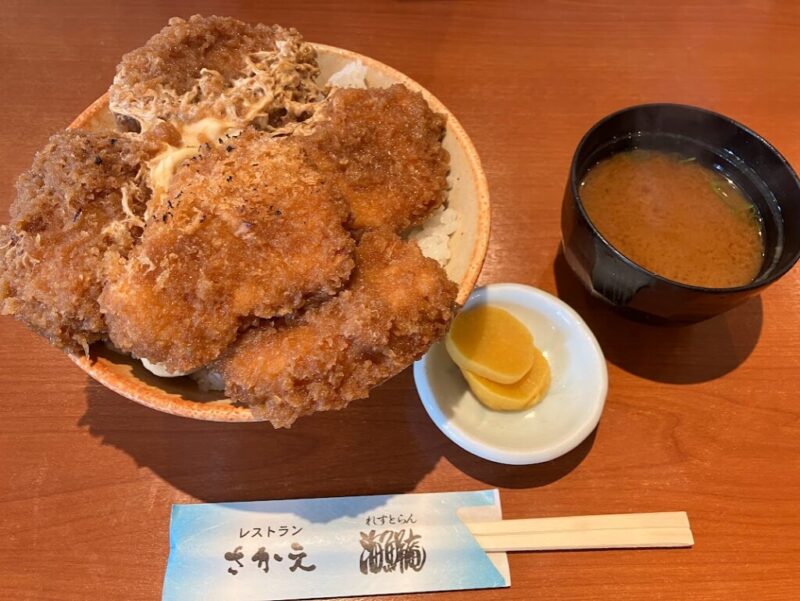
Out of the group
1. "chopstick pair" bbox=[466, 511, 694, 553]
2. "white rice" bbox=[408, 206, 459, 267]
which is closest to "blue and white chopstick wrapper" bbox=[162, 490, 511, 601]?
"chopstick pair" bbox=[466, 511, 694, 553]

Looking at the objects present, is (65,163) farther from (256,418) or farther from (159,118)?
(256,418)

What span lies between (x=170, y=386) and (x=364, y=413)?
530mm

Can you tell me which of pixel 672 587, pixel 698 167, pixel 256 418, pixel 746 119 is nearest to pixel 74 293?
pixel 256 418

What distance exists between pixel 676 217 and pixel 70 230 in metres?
1.59

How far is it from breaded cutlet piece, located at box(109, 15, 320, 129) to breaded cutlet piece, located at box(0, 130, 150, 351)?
0.51ft

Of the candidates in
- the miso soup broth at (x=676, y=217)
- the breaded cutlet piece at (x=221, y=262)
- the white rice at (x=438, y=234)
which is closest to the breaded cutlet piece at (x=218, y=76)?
the breaded cutlet piece at (x=221, y=262)

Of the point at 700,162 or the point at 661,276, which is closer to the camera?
the point at 661,276

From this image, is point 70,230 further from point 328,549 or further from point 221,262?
point 328,549

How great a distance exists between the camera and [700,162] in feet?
5.86

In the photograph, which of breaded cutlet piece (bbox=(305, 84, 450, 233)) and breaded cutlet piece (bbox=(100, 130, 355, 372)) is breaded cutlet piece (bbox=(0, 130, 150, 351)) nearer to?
breaded cutlet piece (bbox=(100, 130, 355, 372))

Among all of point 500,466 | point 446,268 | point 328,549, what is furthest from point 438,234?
point 328,549

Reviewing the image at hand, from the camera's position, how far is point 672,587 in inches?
56.7

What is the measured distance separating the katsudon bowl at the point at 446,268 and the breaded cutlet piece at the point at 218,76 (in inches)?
4.1

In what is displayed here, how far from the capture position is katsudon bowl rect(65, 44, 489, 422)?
4.21ft
